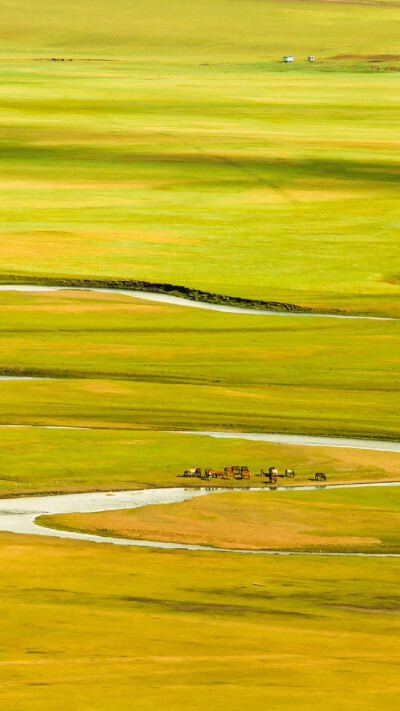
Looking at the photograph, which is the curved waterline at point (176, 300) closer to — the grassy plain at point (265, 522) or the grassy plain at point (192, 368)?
the grassy plain at point (192, 368)

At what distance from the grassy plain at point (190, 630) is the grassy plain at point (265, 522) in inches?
53.6

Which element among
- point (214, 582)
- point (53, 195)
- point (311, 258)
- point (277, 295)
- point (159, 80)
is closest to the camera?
point (214, 582)

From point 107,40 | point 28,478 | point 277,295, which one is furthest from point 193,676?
point 107,40

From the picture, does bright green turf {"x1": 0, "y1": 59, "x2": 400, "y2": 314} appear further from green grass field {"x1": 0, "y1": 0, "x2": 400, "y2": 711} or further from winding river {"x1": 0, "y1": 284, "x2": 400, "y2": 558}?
winding river {"x1": 0, "y1": 284, "x2": 400, "y2": 558}

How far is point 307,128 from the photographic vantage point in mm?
108750

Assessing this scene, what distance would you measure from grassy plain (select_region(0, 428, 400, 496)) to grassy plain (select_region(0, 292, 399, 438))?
1803 mm

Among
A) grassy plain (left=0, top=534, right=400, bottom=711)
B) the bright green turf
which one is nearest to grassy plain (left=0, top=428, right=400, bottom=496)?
grassy plain (left=0, top=534, right=400, bottom=711)

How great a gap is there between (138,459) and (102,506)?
11.6 ft

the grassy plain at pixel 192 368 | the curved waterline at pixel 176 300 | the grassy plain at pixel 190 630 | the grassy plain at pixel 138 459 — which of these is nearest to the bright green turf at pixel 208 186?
the curved waterline at pixel 176 300

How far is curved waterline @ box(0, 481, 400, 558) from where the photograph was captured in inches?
1318

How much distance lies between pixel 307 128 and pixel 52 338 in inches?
2393

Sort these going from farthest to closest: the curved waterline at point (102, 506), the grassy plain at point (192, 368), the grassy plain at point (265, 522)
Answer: the grassy plain at point (192, 368) < the grassy plain at point (265, 522) < the curved waterline at point (102, 506)

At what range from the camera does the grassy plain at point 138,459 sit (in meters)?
38.1

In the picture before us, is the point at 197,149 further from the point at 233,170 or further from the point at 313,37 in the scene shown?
the point at 313,37
